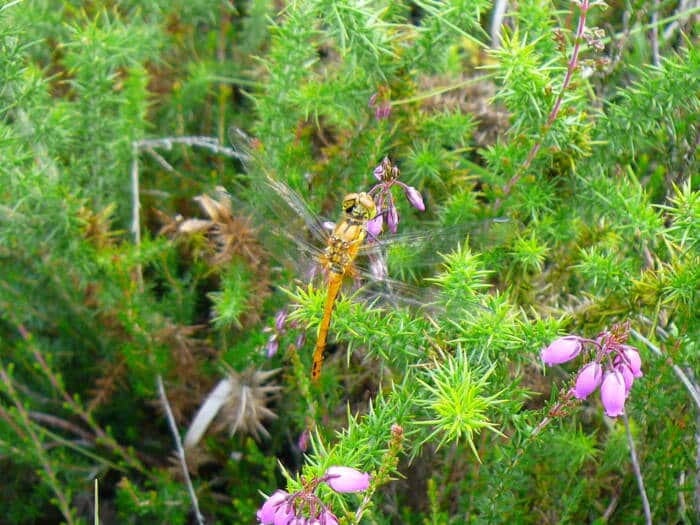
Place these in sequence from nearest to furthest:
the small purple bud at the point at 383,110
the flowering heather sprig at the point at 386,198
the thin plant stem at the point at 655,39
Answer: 1. the flowering heather sprig at the point at 386,198
2. the small purple bud at the point at 383,110
3. the thin plant stem at the point at 655,39

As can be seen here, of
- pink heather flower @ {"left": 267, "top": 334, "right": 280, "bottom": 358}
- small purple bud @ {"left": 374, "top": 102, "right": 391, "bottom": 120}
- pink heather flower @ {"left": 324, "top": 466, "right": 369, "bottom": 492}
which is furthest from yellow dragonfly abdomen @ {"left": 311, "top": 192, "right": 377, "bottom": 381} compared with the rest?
pink heather flower @ {"left": 324, "top": 466, "right": 369, "bottom": 492}

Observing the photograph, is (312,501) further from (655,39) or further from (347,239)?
(655,39)

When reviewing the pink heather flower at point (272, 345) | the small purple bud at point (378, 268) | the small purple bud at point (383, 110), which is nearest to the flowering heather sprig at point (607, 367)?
the small purple bud at point (378, 268)

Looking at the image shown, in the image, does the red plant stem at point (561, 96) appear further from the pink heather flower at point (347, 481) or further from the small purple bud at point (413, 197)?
the pink heather flower at point (347, 481)

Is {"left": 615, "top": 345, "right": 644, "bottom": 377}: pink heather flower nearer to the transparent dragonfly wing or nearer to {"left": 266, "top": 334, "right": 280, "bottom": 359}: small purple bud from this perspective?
the transparent dragonfly wing

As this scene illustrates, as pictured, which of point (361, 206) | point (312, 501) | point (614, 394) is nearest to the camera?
point (312, 501)

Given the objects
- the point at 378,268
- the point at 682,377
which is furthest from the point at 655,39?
the point at 378,268

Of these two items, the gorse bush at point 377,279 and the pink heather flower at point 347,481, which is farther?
the gorse bush at point 377,279

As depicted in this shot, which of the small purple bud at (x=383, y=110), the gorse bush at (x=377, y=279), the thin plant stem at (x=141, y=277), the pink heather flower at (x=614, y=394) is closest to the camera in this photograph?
the pink heather flower at (x=614, y=394)
